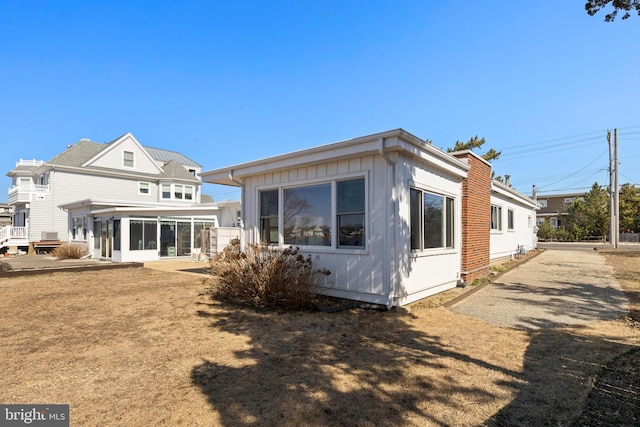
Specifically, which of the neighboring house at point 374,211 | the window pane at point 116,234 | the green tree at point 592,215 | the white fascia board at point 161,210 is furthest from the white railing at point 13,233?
the green tree at point 592,215

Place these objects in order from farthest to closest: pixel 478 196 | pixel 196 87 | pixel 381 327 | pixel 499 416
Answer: pixel 196 87
pixel 478 196
pixel 381 327
pixel 499 416

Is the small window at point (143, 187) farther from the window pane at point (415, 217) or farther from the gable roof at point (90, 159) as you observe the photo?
the window pane at point (415, 217)

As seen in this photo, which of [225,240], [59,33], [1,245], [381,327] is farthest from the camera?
[1,245]

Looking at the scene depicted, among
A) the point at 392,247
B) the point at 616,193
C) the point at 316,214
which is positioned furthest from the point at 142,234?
the point at 616,193

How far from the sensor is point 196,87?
1565cm

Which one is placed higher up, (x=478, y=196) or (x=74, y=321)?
(x=478, y=196)

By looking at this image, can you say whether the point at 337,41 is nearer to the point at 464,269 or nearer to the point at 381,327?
the point at 464,269

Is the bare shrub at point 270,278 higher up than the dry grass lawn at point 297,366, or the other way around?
the bare shrub at point 270,278

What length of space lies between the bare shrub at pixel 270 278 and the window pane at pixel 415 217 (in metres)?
1.83

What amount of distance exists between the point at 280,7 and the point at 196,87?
608 cm

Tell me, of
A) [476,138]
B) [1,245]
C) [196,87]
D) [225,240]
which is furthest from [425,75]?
[1,245]

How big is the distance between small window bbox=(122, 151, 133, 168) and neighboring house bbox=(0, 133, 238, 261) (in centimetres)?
7

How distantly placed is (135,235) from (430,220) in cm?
1606

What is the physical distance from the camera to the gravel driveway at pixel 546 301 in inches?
229
